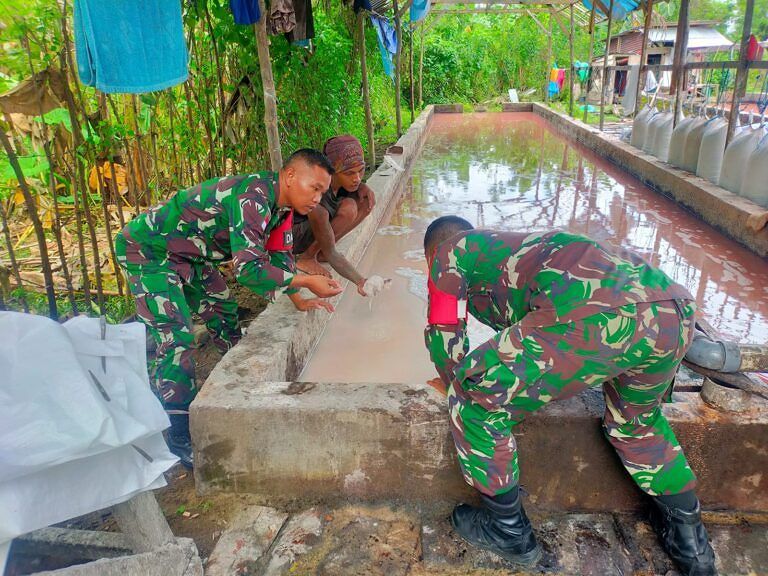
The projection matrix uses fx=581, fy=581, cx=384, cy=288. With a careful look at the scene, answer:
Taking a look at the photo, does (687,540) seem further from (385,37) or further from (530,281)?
(385,37)

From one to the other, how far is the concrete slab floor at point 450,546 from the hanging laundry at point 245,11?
10.8 feet

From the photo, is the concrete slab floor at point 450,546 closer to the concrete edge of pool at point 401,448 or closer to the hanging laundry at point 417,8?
the concrete edge of pool at point 401,448

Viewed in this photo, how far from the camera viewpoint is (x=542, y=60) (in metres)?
23.2

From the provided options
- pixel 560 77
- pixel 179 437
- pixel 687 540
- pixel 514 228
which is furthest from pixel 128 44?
pixel 560 77

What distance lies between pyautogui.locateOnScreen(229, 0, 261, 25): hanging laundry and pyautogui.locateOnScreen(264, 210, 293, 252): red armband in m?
1.95

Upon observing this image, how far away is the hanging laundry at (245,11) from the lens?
3.94m

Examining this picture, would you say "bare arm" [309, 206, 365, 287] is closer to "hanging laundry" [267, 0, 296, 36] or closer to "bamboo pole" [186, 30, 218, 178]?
"bamboo pole" [186, 30, 218, 178]

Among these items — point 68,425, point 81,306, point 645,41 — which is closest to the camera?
point 68,425

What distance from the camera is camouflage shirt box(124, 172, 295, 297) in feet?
8.18

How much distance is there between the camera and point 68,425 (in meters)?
1.39

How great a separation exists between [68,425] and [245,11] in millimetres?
3419

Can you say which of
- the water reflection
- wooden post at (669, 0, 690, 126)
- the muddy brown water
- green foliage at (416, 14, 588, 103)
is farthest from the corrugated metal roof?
wooden post at (669, 0, 690, 126)

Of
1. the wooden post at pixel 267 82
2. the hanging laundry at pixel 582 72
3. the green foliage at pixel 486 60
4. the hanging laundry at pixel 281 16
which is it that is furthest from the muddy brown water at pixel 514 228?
the green foliage at pixel 486 60

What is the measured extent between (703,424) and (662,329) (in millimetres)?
617
